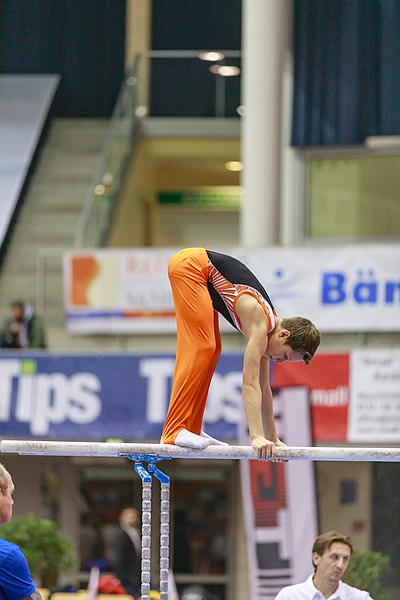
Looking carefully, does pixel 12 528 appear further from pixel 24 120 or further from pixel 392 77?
pixel 24 120

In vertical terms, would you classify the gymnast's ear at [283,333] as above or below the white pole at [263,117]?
below

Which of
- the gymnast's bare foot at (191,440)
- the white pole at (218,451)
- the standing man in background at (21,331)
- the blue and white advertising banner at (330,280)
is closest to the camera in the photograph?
the white pole at (218,451)

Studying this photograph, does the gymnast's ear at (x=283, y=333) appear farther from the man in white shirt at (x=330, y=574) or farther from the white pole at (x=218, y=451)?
the man in white shirt at (x=330, y=574)

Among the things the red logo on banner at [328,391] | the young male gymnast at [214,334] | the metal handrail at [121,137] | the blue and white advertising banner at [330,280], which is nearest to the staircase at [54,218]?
the metal handrail at [121,137]

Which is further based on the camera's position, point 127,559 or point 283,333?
point 127,559

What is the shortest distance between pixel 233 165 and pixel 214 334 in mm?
13715

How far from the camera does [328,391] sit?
44.5ft

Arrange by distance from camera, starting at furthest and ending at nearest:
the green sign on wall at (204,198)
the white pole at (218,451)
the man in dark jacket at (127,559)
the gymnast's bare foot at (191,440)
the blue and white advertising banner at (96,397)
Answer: the green sign on wall at (204,198) → the blue and white advertising banner at (96,397) → the man in dark jacket at (127,559) → the gymnast's bare foot at (191,440) → the white pole at (218,451)

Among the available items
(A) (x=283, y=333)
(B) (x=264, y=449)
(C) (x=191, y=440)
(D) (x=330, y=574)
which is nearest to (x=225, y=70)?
(D) (x=330, y=574)

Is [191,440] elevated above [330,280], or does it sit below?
above

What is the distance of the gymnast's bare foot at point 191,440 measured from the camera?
6105 millimetres

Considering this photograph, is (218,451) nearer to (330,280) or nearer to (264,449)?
(264,449)

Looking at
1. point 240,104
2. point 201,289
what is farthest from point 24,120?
point 201,289

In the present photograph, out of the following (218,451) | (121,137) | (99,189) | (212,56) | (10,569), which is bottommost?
(10,569)
